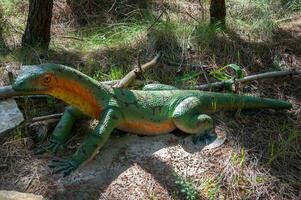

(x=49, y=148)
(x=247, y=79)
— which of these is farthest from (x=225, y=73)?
(x=49, y=148)

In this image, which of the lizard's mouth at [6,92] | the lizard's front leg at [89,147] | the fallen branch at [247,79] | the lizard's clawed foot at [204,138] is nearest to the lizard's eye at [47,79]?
the lizard's front leg at [89,147]

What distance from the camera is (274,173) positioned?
422 cm

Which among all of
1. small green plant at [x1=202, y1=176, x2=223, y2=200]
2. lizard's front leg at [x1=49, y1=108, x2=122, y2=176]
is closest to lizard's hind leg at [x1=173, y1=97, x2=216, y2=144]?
small green plant at [x1=202, y1=176, x2=223, y2=200]

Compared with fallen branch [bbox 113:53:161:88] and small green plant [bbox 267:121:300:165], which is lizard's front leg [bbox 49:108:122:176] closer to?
fallen branch [bbox 113:53:161:88]

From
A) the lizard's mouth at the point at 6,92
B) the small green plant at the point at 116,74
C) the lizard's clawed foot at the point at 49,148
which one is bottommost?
the lizard's clawed foot at the point at 49,148

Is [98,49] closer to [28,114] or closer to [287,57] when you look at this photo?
[28,114]

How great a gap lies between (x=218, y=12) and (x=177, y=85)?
168 centimetres

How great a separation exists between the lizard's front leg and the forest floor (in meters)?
0.08

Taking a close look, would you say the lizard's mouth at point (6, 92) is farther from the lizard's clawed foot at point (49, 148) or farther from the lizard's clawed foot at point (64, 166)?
the lizard's clawed foot at point (64, 166)

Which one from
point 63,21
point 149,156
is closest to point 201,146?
point 149,156

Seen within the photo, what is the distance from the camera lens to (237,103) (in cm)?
477

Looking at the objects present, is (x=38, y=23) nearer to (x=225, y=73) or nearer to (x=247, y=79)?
(x=225, y=73)

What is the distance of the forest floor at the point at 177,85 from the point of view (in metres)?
3.98

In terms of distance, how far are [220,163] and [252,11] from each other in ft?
12.5
